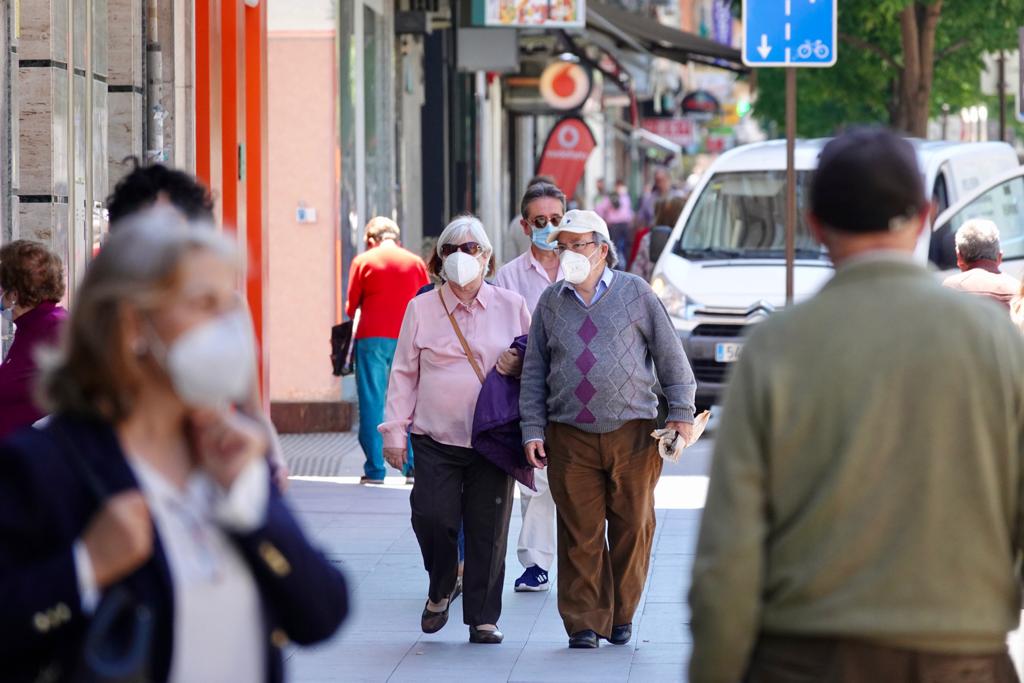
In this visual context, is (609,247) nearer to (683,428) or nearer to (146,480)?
(683,428)

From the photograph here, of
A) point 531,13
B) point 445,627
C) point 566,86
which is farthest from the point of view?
point 566,86

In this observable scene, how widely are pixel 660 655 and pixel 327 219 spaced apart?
881 centimetres

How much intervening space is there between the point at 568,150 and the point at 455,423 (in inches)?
652

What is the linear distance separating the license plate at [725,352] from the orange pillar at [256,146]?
3.92m

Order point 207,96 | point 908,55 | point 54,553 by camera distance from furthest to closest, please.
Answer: point 908,55
point 207,96
point 54,553

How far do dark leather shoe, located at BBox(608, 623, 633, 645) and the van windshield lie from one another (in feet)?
27.1

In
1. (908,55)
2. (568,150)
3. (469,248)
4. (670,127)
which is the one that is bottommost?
(469,248)

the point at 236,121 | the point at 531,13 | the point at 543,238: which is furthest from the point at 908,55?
the point at 543,238

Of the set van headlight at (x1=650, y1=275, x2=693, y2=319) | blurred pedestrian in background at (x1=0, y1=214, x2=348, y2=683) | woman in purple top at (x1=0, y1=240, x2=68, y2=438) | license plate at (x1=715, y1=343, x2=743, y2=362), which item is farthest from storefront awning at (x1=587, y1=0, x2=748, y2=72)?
blurred pedestrian in background at (x1=0, y1=214, x2=348, y2=683)

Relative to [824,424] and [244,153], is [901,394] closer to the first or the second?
[824,424]

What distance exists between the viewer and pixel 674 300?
50.5 ft

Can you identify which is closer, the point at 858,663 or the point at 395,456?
the point at 858,663

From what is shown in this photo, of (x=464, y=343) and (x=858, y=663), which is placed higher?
(x=464, y=343)

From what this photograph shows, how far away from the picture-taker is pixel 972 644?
3393 millimetres
